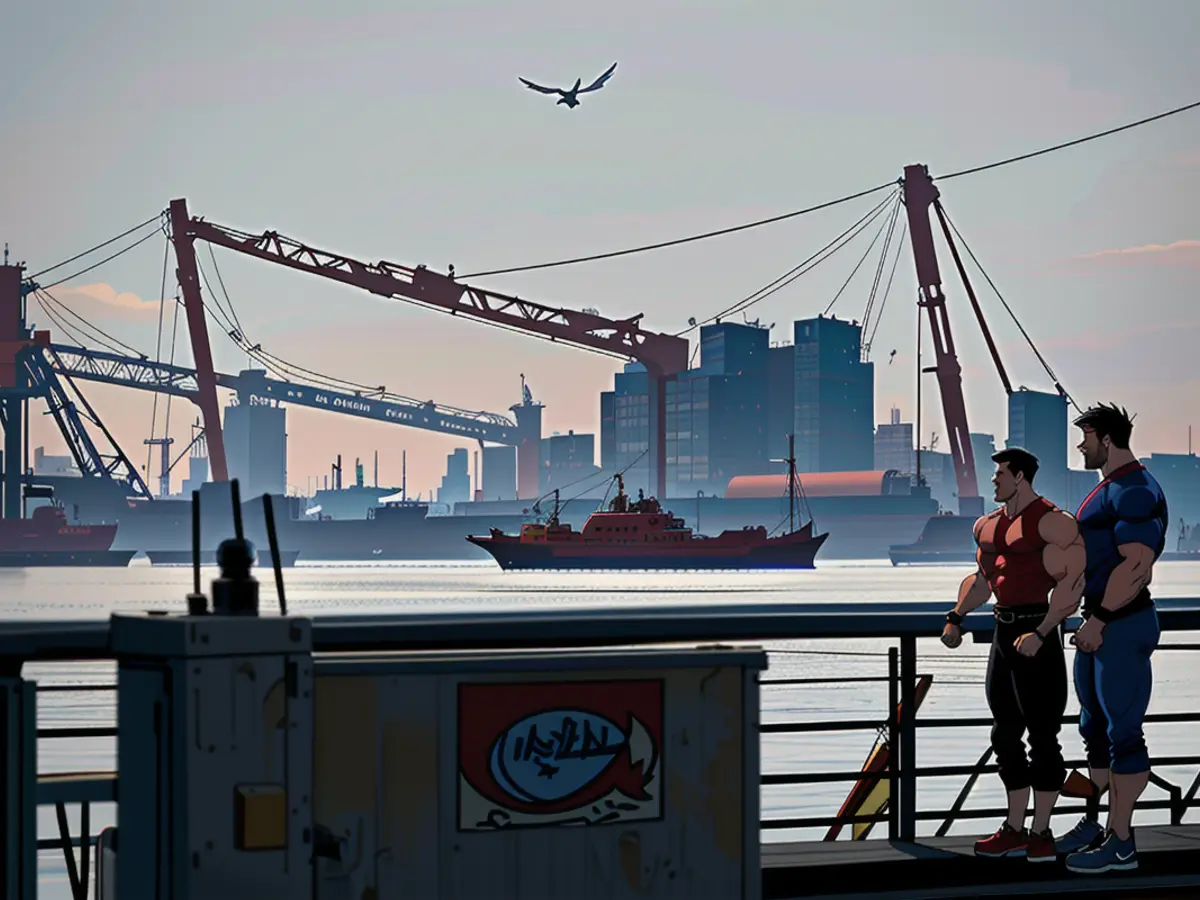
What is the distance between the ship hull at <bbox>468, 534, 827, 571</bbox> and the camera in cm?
9512

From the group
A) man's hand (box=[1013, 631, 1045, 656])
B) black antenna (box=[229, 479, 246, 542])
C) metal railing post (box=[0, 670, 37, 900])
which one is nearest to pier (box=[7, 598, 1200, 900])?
metal railing post (box=[0, 670, 37, 900])

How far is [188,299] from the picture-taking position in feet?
292

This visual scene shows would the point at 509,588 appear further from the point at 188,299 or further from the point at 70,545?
the point at 70,545

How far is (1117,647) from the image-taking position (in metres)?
4.73

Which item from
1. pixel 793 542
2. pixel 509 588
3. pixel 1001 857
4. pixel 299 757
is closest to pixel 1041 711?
pixel 1001 857

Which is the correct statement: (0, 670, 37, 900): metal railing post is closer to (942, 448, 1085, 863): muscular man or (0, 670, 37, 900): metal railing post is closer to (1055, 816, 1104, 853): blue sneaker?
(942, 448, 1085, 863): muscular man

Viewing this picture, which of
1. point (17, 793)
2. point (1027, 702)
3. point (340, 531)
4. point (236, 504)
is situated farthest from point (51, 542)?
point (236, 504)

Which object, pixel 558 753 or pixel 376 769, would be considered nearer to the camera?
pixel 376 769

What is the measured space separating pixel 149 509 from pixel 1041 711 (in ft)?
465

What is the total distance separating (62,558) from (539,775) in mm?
135030

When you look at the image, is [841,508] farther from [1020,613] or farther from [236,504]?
[236,504]

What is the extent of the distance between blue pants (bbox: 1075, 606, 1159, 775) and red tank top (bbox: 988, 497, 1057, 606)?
25cm

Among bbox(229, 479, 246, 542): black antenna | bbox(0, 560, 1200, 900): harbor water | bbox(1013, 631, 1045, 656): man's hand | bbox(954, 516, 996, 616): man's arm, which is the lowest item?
bbox(0, 560, 1200, 900): harbor water

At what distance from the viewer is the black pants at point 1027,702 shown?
4680 millimetres
